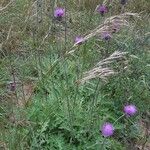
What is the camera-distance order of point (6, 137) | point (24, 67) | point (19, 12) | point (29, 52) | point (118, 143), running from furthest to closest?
1. point (19, 12)
2. point (29, 52)
3. point (24, 67)
4. point (118, 143)
5. point (6, 137)

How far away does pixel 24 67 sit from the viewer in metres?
3.79

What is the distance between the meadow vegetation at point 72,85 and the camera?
9.74 feet

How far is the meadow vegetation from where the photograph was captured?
2.97m

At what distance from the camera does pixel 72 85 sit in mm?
3449

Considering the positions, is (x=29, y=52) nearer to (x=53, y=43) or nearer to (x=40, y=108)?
(x=53, y=43)

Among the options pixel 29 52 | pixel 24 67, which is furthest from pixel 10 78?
pixel 29 52

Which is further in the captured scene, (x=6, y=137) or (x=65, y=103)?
(x=65, y=103)

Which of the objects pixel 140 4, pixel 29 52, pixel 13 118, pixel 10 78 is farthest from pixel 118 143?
pixel 140 4

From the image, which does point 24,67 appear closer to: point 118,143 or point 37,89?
point 37,89

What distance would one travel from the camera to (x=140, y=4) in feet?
16.9

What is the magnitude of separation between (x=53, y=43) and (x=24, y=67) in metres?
0.46

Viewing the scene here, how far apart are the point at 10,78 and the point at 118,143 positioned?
40.0 inches

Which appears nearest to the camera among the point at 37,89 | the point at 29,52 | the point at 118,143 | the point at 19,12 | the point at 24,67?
the point at 118,143

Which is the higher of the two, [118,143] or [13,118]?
[13,118]
